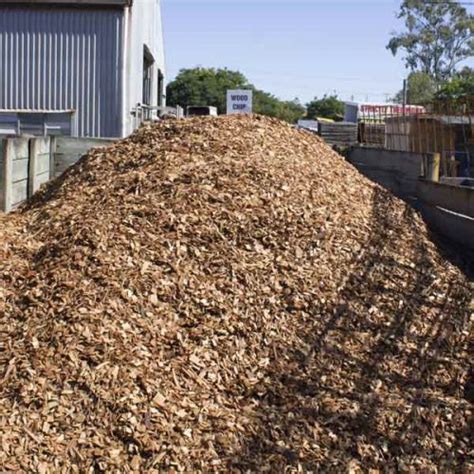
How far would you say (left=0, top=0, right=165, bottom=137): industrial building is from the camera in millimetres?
17688

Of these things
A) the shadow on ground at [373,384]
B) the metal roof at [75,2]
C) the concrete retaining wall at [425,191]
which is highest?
the metal roof at [75,2]

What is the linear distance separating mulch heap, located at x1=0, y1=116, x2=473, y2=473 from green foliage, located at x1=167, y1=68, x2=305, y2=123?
6623cm

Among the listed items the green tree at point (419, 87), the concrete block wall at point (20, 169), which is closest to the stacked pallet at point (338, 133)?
the concrete block wall at point (20, 169)

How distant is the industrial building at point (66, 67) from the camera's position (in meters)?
17.7

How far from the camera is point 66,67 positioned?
1789cm

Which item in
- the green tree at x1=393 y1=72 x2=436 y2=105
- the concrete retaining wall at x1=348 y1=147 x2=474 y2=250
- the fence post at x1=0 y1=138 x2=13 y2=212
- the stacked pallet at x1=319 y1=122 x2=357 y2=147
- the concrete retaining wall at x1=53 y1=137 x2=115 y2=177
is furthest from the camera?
the green tree at x1=393 y1=72 x2=436 y2=105

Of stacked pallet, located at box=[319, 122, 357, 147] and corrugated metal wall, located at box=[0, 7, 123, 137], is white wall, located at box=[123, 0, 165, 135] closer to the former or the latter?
corrugated metal wall, located at box=[0, 7, 123, 137]

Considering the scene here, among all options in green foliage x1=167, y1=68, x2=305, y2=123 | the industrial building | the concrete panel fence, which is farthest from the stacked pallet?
green foliage x1=167, y1=68, x2=305, y2=123

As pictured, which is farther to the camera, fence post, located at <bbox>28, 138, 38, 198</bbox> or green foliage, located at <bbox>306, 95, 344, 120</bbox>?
green foliage, located at <bbox>306, 95, 344, 120</bbox>

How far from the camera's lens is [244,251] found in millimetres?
6668

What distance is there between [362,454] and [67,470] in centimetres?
161

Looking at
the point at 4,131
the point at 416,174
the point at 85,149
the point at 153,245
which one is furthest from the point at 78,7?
the point at 153,245

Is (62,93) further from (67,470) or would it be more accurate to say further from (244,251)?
(67,470)

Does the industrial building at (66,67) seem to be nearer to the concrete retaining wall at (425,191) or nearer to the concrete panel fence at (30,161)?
the concrete panel fence at (30,161)
